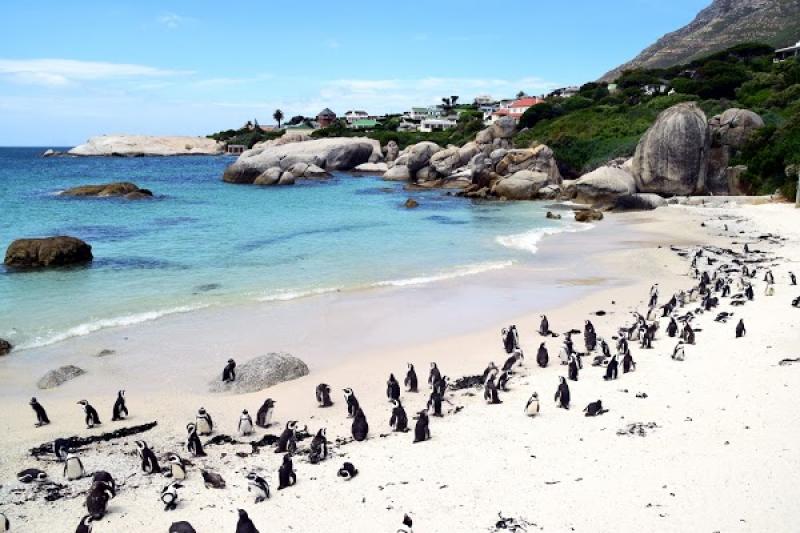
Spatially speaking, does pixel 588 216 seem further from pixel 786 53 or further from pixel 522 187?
pixel 786 53

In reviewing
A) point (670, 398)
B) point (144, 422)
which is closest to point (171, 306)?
point (144, 422)

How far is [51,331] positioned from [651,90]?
247 feet

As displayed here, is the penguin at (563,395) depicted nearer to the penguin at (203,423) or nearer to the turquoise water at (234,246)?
the penguin at (203,423)

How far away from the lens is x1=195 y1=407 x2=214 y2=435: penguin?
1073 cm

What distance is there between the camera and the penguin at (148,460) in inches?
368

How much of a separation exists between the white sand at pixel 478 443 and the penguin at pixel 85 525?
1.44 feet

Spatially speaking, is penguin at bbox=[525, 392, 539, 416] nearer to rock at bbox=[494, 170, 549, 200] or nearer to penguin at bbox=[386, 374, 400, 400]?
penguin at bbox=[386, 374, 400, 400]

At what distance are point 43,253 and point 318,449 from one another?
1915cm

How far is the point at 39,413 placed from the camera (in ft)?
36.5

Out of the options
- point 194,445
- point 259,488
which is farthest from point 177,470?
point 259,488

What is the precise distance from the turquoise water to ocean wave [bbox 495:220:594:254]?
9cm

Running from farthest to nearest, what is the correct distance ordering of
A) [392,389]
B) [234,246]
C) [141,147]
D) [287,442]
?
1. [141,147]
2. [234,246]
3. [392,389]
4. [287,442]

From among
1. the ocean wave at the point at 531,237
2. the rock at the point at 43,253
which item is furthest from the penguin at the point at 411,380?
the rock at the point at 43,253

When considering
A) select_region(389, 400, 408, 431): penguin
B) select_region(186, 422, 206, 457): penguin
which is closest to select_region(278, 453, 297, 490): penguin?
select_region(186, 422, 206, 457): penguin
